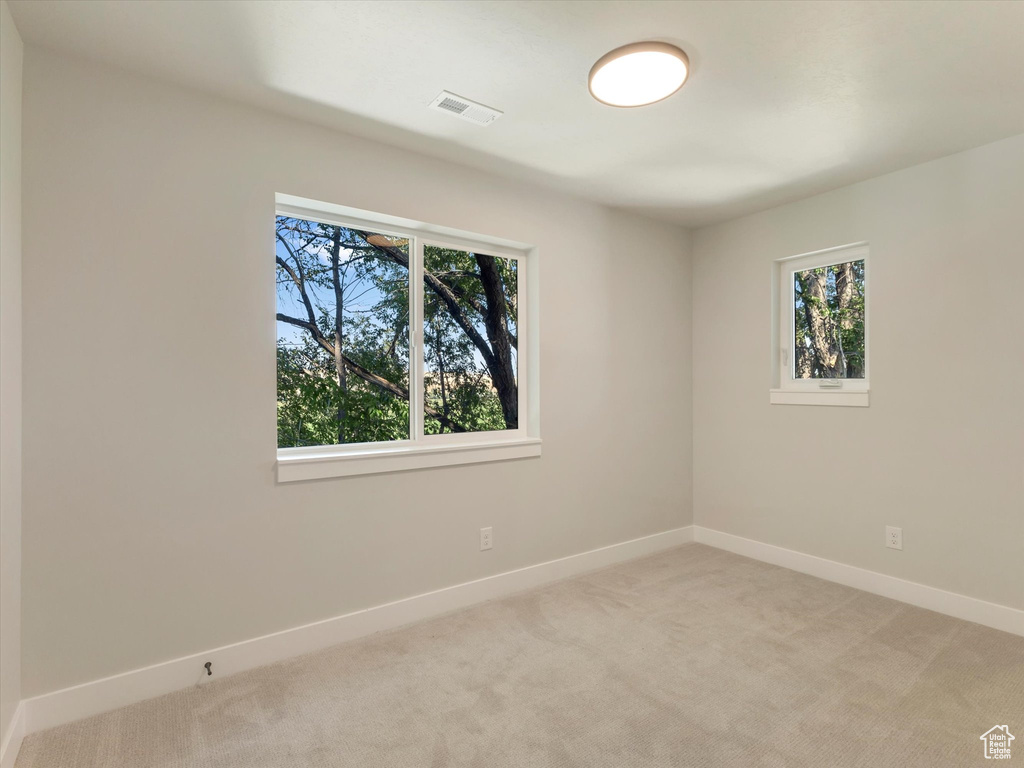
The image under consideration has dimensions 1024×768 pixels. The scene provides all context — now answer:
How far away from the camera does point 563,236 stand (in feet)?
11.2

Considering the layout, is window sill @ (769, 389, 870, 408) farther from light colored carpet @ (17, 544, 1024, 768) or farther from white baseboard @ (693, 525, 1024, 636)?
light colored carpet @ (17, 544, 1024, 768)

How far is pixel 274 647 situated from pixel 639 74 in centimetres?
281

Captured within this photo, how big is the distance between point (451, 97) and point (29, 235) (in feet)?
5.39

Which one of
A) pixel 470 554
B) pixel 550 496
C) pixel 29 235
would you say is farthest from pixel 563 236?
pixel 29 235

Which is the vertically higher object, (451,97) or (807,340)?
(451,97)

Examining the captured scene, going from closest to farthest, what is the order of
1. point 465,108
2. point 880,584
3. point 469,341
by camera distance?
point 465,108 < point 880,584 < point 469,341

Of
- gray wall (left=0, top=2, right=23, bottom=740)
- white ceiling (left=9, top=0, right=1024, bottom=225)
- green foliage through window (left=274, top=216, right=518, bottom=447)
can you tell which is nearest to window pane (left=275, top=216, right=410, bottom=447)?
green foliage through window (left=274, top=216, right=518, bottom=447)

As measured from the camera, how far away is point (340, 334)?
2.74 metres

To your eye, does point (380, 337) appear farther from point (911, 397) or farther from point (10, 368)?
point (911, 397)

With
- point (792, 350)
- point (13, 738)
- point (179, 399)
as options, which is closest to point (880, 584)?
point (792, 350)

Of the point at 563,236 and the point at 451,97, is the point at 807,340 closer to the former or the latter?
the point at 563,236

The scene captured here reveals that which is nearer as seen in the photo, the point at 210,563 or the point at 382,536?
the point at 210,563

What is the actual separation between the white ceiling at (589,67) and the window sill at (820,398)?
1.31 m

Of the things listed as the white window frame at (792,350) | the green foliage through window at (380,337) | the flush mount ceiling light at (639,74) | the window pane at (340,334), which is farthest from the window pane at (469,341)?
the white window frame at (792,350)
